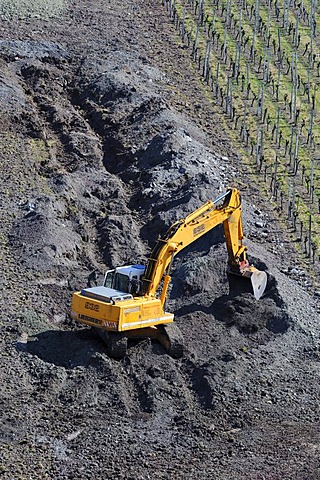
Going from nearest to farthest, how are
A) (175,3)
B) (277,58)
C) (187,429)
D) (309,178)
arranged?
(187,429) < (309,178) < (277,58) < (175,3)

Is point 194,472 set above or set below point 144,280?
below

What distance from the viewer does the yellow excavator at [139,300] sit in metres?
23.5

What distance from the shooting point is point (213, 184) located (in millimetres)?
30750

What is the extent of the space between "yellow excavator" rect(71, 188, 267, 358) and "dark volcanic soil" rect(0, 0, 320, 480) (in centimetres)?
38

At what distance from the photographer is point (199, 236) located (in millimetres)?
25203

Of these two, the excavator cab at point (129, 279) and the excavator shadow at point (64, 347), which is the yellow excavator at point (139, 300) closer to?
the excavator cab at point (129, 279)

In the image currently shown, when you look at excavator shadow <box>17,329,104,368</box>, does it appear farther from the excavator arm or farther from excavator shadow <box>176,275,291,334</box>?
excavator shadow <box>176,275,291,334</box>

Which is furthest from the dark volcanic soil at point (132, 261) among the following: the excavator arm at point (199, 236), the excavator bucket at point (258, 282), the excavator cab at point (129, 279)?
the excavator cab at point (129, 279)

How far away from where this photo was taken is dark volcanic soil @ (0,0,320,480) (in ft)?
68.5

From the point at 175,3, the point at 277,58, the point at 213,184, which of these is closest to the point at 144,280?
the point at 213,184

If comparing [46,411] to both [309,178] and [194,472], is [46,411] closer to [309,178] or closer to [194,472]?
[194,472]

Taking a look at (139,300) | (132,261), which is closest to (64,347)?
(139,300)

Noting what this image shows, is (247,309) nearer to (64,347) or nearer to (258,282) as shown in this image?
(258,282)

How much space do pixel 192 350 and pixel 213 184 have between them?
24.5 ft
